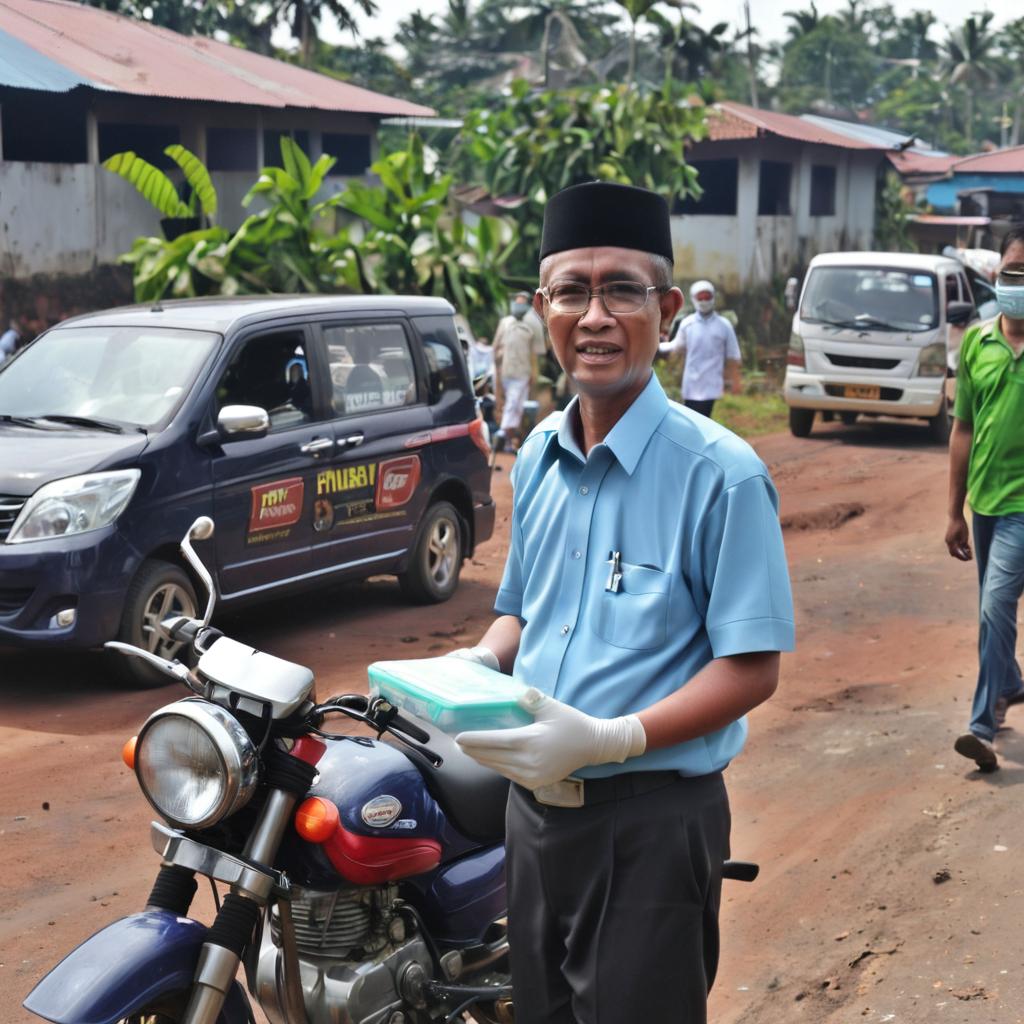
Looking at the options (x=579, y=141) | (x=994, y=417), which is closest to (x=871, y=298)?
(x=579, y=141)

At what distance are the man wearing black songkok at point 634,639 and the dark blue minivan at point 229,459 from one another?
452cm

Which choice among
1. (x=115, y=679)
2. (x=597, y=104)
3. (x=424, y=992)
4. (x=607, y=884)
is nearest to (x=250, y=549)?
(x=115, y=679)

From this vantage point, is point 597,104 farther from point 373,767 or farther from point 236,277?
point 373,767

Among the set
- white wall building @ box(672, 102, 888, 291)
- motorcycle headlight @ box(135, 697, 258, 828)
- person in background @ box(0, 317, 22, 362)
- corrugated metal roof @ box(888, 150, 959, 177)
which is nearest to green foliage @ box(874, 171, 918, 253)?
white wall building @ box(672, 102, 888, 291)

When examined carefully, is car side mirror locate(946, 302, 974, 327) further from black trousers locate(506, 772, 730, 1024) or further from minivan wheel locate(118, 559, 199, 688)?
black trousers locate(506, 772, 730, 1024)

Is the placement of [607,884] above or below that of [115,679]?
above

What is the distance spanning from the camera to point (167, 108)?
21578mm

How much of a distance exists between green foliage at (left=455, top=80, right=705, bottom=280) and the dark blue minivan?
538 inches

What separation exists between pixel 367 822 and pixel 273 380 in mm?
5521

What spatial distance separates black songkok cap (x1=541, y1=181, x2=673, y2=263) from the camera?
257 centimetres

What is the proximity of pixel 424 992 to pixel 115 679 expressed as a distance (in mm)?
4523

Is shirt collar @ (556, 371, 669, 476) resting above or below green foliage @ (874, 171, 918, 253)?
below

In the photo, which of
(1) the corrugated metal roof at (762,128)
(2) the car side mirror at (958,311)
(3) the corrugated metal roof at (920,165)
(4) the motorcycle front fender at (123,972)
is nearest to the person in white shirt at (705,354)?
(2) the car side mirror at (958,311)

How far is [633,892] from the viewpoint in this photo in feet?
8.33
